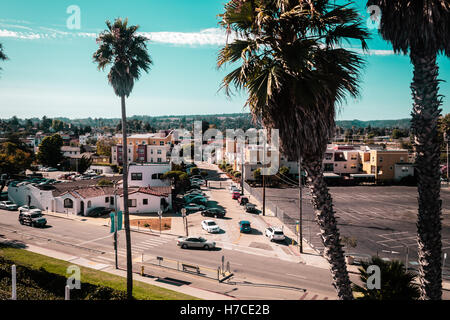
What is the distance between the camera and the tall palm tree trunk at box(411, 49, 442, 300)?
760 cm

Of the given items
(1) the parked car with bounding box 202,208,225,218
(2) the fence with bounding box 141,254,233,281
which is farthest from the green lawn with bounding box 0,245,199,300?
(1) the parked car with bounding box 202,208,225,218

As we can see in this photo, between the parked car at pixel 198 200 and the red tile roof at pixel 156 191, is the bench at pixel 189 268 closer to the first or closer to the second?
the red tile roof at pixel 156 191

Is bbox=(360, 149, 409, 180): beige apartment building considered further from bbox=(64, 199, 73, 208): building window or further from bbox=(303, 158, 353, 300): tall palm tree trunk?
bbox=(303, 158, 353, 300): tall palm tree trunk

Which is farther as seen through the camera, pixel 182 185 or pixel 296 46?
pixel 182 185

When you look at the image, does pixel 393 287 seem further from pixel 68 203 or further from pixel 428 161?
pixel 68 203

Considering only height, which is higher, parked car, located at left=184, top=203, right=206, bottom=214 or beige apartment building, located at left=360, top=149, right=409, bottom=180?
beige apartment building, located at left=360, top=149, right=409, bottom=180

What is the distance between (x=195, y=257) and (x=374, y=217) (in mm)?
27451

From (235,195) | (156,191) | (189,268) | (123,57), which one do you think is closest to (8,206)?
(156,191)

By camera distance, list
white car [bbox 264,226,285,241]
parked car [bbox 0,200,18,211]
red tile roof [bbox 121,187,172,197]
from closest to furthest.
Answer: white car [bbox 264,226,285,241]
red tile roof [bbox 121,187,172,197]
parked car [bbox 0,200,18,211]

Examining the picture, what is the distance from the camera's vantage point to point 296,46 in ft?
24.5
